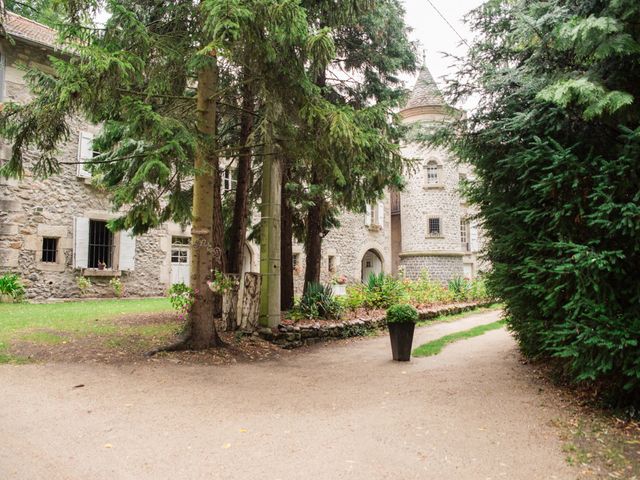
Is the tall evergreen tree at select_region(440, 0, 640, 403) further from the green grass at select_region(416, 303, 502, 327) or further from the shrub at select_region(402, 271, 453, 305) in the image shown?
the shrub at select_region(402, 271, 453, 305)

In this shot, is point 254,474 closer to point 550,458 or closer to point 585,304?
point 550,458

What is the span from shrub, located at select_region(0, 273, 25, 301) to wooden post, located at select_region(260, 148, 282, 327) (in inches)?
277

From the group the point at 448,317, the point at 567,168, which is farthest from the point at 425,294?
the point at 567,168

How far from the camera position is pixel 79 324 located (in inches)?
308

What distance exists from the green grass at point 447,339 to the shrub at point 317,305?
2.04m

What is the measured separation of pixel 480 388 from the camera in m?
4.82

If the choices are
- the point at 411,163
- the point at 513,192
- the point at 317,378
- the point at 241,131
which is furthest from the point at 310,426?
the point at 241,131

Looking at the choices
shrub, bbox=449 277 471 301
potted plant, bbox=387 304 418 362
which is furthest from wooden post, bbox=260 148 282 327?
shrub, bbox=449 277 471 301

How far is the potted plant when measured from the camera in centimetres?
626

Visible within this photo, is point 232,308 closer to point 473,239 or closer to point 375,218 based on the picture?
point 375,218

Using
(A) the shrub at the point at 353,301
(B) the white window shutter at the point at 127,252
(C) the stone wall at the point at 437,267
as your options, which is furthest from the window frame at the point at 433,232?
(B) the white window shutter at the point at 127,252

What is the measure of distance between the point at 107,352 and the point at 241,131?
15.5ft

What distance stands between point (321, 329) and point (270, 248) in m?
1.83

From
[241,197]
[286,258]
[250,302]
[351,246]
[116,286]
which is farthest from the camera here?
[351,246]
